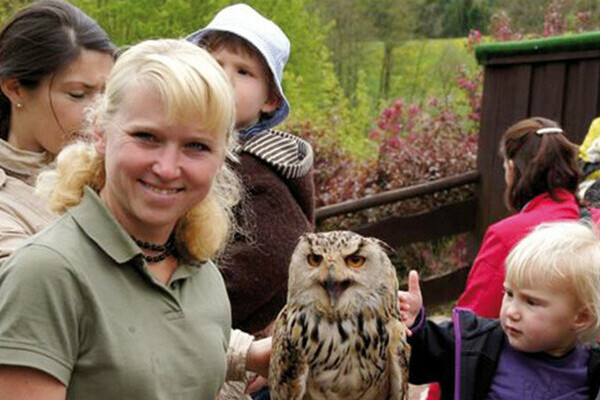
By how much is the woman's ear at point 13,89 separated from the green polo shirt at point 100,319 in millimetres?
624

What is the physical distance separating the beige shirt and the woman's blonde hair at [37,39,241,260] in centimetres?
13

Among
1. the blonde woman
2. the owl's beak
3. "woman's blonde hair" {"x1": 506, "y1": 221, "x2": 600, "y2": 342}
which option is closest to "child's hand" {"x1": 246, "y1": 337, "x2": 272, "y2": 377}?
the owl's beak

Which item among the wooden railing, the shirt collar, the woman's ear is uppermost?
the woman's ear

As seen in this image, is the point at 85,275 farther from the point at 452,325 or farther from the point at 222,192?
the point at 452,325

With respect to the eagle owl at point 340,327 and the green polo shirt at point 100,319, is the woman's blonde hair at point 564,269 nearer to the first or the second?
the eagle owl at point 340,327

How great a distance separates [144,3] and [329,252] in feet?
21.8

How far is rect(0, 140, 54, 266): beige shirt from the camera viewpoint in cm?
182

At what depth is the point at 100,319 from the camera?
150 centimetres

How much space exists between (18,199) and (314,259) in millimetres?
741

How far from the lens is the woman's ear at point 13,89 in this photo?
83.7 inches

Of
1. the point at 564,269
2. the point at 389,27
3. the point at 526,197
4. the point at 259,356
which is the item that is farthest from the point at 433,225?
the point at 389,27

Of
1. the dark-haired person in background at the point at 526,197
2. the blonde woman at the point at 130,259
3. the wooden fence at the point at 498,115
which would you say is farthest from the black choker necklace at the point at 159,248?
the wooden fence at the point at 498,115

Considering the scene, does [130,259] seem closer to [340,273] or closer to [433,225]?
[340,273]

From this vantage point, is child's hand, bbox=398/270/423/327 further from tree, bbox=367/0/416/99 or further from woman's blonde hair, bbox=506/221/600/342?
tree, bbox=367/0/416/99
